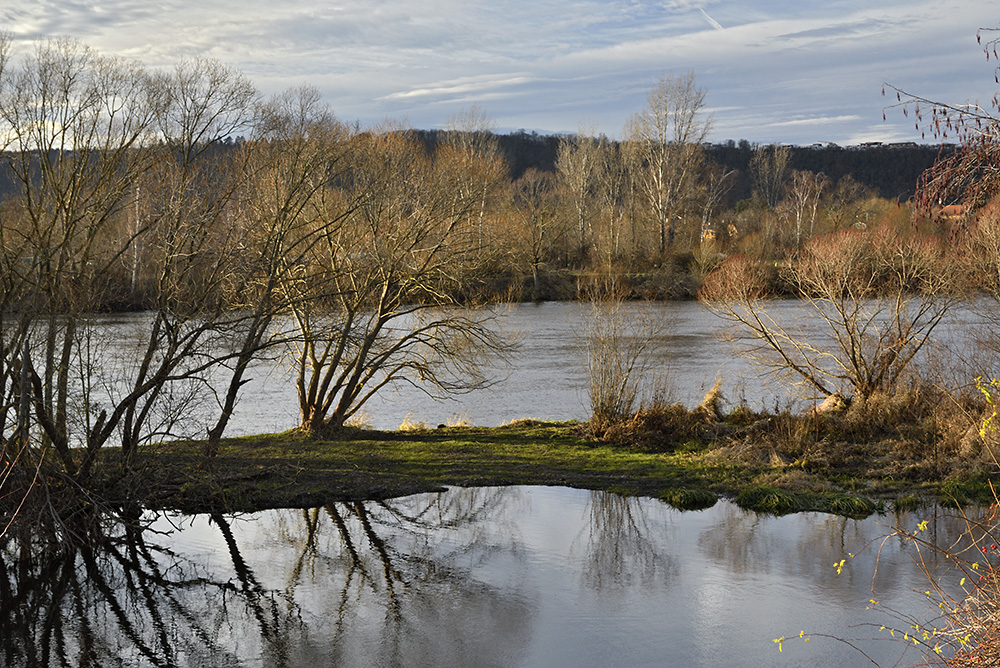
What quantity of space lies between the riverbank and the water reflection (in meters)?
0.47

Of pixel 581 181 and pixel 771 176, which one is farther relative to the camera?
pixel 771 176

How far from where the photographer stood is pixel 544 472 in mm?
16453

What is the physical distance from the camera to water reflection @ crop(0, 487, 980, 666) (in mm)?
9086

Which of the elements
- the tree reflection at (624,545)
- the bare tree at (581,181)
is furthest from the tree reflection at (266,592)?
the bare tree at (581,181)

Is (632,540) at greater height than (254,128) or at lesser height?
lesser

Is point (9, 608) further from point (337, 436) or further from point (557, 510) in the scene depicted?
point (337, 436)

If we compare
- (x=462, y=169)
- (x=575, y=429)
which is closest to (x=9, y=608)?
(x=575, y=429)

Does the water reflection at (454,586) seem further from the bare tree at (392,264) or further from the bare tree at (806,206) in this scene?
the bare tree at (806,206)

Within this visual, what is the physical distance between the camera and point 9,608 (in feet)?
33.9

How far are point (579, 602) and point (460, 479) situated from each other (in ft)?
19.1

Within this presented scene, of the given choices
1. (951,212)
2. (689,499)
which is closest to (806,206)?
(689,499)

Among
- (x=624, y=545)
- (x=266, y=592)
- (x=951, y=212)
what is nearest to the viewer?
(x=951, y=212)

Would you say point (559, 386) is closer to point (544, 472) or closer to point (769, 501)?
point (544, 472)

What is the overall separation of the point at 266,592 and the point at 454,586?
232 cm
